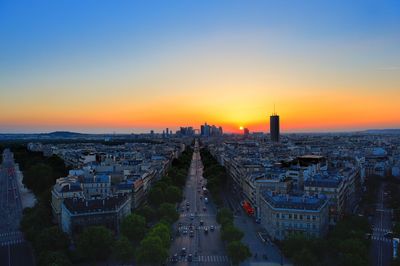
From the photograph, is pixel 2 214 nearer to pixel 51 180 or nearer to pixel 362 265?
pixel 51 180

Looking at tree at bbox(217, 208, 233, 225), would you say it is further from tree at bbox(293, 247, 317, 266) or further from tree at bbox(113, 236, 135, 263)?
tree at bbox(113, 236, 135, 263)

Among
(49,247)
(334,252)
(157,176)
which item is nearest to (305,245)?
(334,252)

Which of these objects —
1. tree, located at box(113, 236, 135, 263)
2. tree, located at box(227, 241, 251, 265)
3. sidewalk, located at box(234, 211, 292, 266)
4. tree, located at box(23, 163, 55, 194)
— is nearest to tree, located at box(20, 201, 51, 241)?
tree, located at box(113, 236, 135, 263)

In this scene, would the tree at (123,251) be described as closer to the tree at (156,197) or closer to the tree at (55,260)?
the tree at (55,260)

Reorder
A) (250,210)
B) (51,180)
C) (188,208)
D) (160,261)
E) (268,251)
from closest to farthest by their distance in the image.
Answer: (160,261) < (268,251) < (250,210) < (188,208) < (51,180)

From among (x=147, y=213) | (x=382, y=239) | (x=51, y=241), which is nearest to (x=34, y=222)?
(x=51, y=241)

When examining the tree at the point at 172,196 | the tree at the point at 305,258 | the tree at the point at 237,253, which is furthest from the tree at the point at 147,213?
the tree at the point at 305,258
